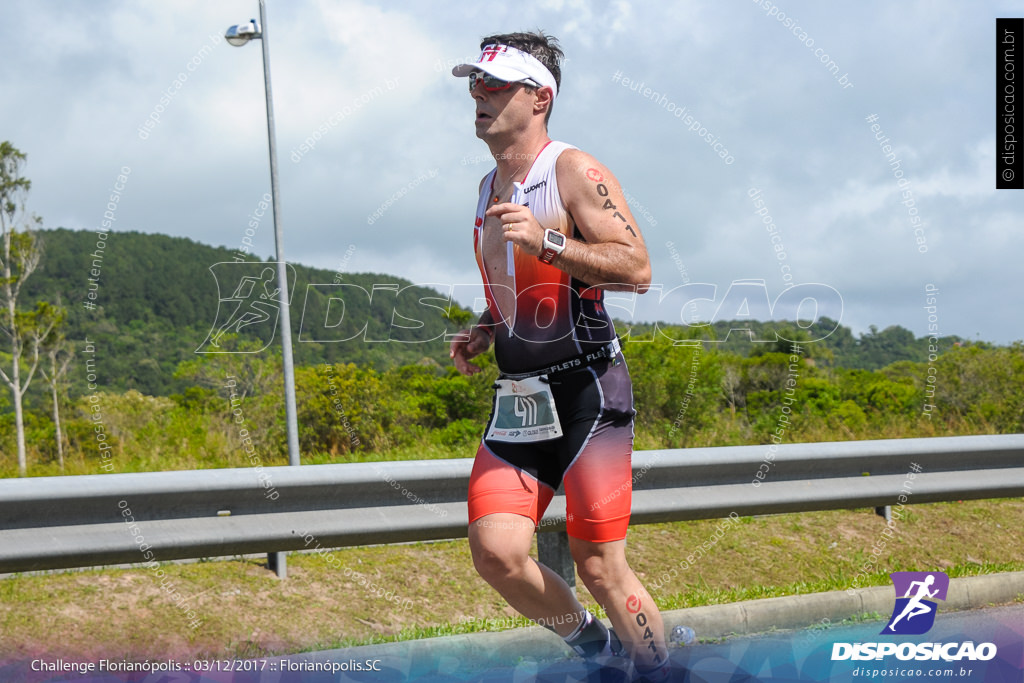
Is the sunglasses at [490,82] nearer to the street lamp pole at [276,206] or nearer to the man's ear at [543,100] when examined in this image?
the man's ear at [543,100]

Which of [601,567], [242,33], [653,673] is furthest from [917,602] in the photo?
[242,33]

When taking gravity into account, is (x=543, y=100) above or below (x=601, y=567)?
above

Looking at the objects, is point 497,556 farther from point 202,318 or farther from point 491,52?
point 202,318

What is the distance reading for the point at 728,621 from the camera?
4.05m

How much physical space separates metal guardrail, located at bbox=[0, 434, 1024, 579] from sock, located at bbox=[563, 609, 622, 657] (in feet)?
2.60

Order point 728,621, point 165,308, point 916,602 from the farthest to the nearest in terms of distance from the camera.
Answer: point 165,308 < point 916,602 < point 728,621

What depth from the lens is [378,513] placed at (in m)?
3.81

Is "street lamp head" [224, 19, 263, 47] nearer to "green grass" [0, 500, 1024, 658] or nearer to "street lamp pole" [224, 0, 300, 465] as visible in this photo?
"street lamp pole" [224, 0, 300, 465]

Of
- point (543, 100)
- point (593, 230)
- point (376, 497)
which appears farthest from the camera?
point (376, 497)

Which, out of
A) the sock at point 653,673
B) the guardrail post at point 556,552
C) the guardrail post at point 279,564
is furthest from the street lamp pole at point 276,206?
Answer: the sock at point 653,673

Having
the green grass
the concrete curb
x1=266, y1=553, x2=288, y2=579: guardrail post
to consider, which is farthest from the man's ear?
x1=266, y1=553, x2=288, y2=579: guardrail post

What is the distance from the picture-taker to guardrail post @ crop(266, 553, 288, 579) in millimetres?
4848

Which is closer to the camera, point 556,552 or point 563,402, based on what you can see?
point 563,402

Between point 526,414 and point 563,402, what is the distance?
131mm
